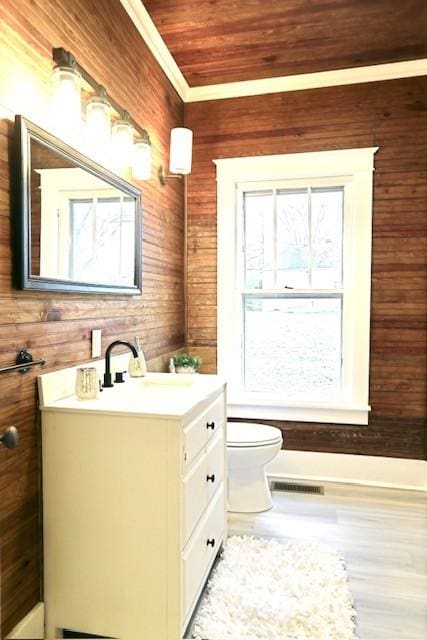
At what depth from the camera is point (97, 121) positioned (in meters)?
1.79

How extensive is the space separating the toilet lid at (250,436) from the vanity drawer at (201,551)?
17.3 inches

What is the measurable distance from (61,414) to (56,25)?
4.66 ft

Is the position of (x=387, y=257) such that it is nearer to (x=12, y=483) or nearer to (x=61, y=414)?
(x=61, y=414)

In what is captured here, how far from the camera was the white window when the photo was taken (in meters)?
2.94

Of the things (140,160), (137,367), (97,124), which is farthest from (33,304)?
(140,160)

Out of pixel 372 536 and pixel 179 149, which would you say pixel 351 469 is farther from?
pixel 179 149

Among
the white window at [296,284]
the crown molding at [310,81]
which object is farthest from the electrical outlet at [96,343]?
the crown molding at [310,81]

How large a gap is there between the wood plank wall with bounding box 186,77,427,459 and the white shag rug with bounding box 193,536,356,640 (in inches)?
40.6

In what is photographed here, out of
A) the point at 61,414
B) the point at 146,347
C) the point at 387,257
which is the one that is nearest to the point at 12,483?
the point at 61,414

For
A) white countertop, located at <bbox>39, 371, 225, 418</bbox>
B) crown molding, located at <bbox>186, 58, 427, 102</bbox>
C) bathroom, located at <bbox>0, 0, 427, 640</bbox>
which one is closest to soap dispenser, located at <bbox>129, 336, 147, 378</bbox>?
white countertop, located at <bbox>39, 371, 225, 418</bbox>

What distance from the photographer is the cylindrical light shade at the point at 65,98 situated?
1545mm

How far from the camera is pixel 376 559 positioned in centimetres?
209

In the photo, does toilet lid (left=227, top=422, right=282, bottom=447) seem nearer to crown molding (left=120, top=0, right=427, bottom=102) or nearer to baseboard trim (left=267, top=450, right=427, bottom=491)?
baseboard trim (left=267, top=450, right=427, bottom=491)

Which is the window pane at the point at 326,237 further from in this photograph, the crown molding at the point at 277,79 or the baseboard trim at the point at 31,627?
the baseboard trim at the point at 31,627
